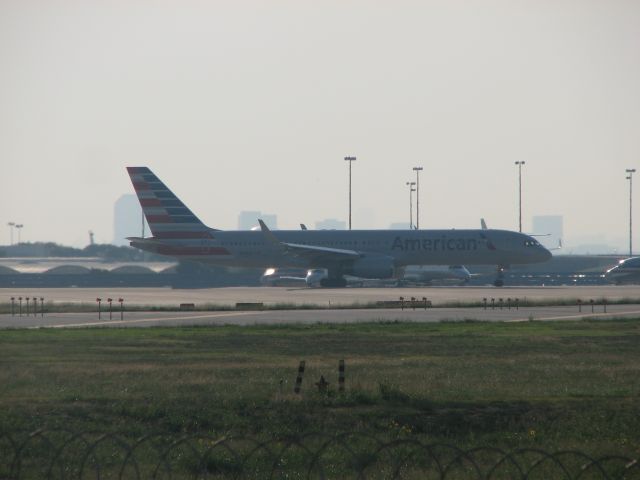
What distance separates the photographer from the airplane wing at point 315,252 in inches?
3723

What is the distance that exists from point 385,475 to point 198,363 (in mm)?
15065

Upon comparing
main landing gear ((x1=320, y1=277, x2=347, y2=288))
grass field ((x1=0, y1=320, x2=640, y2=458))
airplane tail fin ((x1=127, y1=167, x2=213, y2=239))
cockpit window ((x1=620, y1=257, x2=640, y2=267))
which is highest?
airplane tail fin ((x1=127, y1=167, x2=213, y2=239))

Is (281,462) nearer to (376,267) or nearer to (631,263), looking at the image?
(376,267)

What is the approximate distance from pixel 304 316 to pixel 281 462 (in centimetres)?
3742

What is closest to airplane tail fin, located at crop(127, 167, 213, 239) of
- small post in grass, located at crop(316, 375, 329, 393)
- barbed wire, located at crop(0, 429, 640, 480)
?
small post in grass, located at crop(316, 375, 329, 393)

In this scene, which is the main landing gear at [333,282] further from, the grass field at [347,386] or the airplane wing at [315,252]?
the grass field at [347,386]

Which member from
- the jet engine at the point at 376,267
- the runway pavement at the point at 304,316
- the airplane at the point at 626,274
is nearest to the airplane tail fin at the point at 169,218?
the jet engine at the point at 376,267

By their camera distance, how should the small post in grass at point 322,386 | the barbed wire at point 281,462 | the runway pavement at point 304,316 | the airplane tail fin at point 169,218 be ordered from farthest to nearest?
the airplane tail fin at point 169,218 → the runway pavement at point 304,316 → the small post in grass at point 322,386 → the barbed wire at point 281,462

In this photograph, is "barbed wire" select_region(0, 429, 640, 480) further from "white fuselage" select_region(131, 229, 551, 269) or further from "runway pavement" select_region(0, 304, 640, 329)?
"white fuselage" select_region(131, 229, 551, 269)

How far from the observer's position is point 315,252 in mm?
95438

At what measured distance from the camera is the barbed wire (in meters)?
18.2

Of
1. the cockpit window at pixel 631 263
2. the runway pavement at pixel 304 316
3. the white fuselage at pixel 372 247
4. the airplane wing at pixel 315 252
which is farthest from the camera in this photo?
the cockpit window at pixel 631 263

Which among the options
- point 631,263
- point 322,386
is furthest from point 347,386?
point 631,263

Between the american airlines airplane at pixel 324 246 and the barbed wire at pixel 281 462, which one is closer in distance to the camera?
the barbed wire at pixel 281 462
